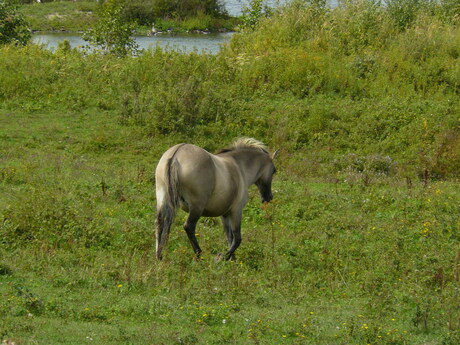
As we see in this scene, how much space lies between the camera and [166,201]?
31.4 ft

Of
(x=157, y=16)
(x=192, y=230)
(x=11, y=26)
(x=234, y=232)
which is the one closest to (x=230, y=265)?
(x=192, y=230)

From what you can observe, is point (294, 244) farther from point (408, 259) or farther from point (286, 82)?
point (286, 82)

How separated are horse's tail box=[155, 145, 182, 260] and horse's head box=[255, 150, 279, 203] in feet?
6.89

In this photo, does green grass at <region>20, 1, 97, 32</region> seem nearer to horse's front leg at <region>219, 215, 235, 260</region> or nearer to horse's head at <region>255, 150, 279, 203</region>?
horse's head at <region>255, 150, 279, 203</region>

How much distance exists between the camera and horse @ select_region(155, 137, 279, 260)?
377 inches

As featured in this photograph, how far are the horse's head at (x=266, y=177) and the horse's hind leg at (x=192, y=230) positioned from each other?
1825 mm

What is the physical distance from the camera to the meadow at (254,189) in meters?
7.38

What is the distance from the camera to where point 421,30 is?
25250mm

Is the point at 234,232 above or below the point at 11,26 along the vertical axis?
below

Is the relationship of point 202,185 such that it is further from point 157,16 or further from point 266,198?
point 157,16

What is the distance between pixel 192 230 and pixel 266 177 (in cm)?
201

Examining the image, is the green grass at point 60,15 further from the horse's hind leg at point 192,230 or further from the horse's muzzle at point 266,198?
the horse's hind leg at point 192,230

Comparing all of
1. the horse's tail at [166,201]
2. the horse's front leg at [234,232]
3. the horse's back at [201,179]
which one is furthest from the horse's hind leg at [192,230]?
the horse's front leg at [234,232]

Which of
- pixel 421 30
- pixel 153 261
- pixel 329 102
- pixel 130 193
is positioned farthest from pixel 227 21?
pixel 153 261
